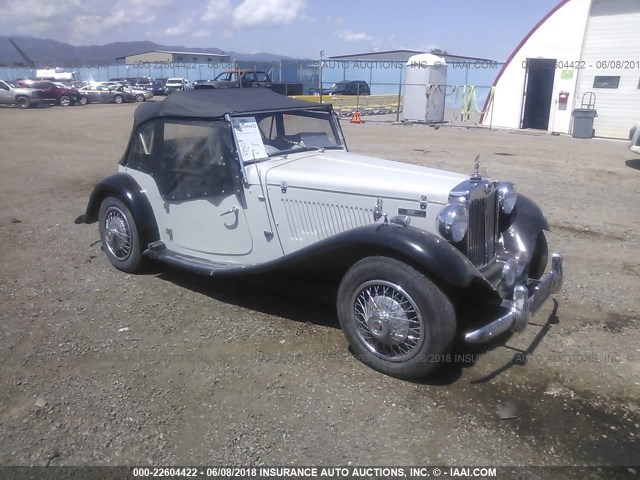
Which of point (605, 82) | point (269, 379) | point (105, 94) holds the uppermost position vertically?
point (605, 82)

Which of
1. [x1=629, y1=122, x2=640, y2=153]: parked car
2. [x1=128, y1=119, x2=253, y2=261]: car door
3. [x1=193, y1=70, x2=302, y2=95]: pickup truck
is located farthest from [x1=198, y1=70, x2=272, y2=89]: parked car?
[x1=128, y1=119, x2=253, y2=261]: car door

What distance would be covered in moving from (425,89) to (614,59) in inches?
251

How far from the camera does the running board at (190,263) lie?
4.24m

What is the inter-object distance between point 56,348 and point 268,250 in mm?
1766

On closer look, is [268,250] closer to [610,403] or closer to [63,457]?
[63,457]

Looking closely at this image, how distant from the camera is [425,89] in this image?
1998 cm

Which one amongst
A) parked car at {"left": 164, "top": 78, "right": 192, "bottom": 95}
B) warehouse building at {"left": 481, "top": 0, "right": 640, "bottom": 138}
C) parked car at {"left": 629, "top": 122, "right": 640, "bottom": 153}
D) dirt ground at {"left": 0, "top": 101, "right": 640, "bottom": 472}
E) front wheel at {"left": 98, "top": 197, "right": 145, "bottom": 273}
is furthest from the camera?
parked car at {"left": 164, "top": 78, "right": 192, "bottom": 95}

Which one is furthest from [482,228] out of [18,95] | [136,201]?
[18,95]

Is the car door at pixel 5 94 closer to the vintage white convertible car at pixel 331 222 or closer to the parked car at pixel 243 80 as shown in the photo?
the parked car at pixel 243 80

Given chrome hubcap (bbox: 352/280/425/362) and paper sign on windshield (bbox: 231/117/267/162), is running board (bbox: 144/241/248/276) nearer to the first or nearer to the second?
paper sign on windshield (bbox: 231/117/267/162)

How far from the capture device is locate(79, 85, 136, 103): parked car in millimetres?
33625

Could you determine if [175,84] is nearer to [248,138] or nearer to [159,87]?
[159,87]

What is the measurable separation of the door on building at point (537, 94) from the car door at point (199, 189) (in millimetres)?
16989

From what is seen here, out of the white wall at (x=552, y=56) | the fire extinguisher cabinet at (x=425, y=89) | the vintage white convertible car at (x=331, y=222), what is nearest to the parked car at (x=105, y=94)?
the fire extinguisher cabinet at (x=425, y=89)
